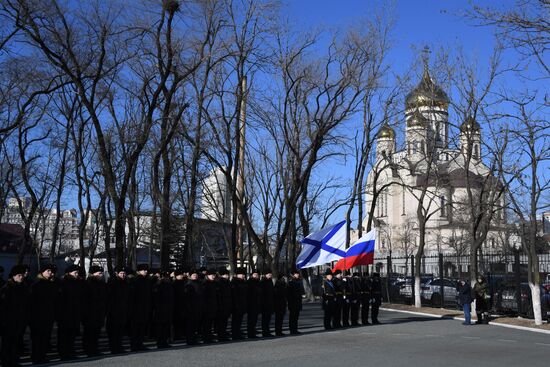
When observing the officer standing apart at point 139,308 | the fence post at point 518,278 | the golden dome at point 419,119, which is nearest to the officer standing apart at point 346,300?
the fence post at point 518,278

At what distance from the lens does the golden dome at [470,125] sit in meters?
25.6

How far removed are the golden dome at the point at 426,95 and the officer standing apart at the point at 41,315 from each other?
61.8 ft

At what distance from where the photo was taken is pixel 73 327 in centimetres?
1326

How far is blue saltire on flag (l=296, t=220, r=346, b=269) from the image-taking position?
20938 mm

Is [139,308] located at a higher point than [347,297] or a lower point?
lower

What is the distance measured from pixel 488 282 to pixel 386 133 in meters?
11.8

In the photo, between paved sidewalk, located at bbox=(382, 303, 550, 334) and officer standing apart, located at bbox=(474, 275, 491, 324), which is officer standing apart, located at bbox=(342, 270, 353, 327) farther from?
paved sidewalk, located at bbox=(382, 303, 550, 334)

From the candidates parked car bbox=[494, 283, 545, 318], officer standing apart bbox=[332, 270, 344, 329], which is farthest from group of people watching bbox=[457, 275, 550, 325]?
officer standing apart bbox=[332, 270, 344, 329]

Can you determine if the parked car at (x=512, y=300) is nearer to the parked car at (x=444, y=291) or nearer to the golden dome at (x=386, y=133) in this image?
the parked car at (x=444, y=291)

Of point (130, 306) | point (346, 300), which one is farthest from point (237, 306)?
point (346, 300)

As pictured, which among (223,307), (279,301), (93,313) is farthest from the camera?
(279,301)

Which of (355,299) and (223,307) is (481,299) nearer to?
(355,299)

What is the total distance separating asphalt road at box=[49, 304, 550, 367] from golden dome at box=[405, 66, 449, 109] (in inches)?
438

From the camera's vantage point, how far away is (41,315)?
12.7m
